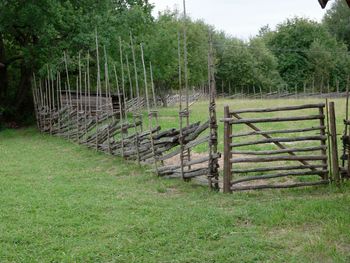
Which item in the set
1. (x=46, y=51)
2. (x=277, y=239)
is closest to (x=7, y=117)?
(x=46, y=51)

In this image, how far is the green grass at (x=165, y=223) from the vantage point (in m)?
4.39

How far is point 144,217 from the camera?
559cm

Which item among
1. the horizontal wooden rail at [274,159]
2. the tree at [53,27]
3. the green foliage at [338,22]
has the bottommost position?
the horizontal wooden rail at [274,159]

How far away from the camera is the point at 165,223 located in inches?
208

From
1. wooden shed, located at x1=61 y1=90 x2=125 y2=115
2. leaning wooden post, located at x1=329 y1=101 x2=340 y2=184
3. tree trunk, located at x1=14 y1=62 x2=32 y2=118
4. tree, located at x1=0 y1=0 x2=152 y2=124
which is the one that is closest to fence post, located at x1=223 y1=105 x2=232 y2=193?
leaning wooden post, located at x1=329 y1=101 x2=340 y2=184

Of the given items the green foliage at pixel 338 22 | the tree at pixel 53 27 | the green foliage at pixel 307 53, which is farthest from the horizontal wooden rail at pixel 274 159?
the green foliage at pixel 338 22

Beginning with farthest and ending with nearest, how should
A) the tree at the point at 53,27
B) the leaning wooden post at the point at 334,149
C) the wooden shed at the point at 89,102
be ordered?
the tree at the point at 53,27 < the wooden shed at the point at 89,102 < the leaning wooden post at the point at 334,149

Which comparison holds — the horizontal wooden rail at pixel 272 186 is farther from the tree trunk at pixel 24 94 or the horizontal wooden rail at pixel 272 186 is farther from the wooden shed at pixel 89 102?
the tree trunk at pixel 24 94

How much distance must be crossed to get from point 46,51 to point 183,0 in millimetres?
10445

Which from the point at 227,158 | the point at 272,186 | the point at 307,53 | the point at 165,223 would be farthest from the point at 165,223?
the point at 307,53

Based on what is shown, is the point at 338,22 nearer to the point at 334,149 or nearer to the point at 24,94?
the point at 24,94

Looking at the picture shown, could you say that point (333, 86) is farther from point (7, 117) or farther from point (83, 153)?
point (83, 153)

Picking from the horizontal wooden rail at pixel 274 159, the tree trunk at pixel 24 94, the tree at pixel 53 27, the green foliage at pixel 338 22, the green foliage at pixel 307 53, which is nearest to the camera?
the horizontal wooden rail at pixel 274 159

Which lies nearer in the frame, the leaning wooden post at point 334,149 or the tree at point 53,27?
the leaning wooden post at point 334,149
